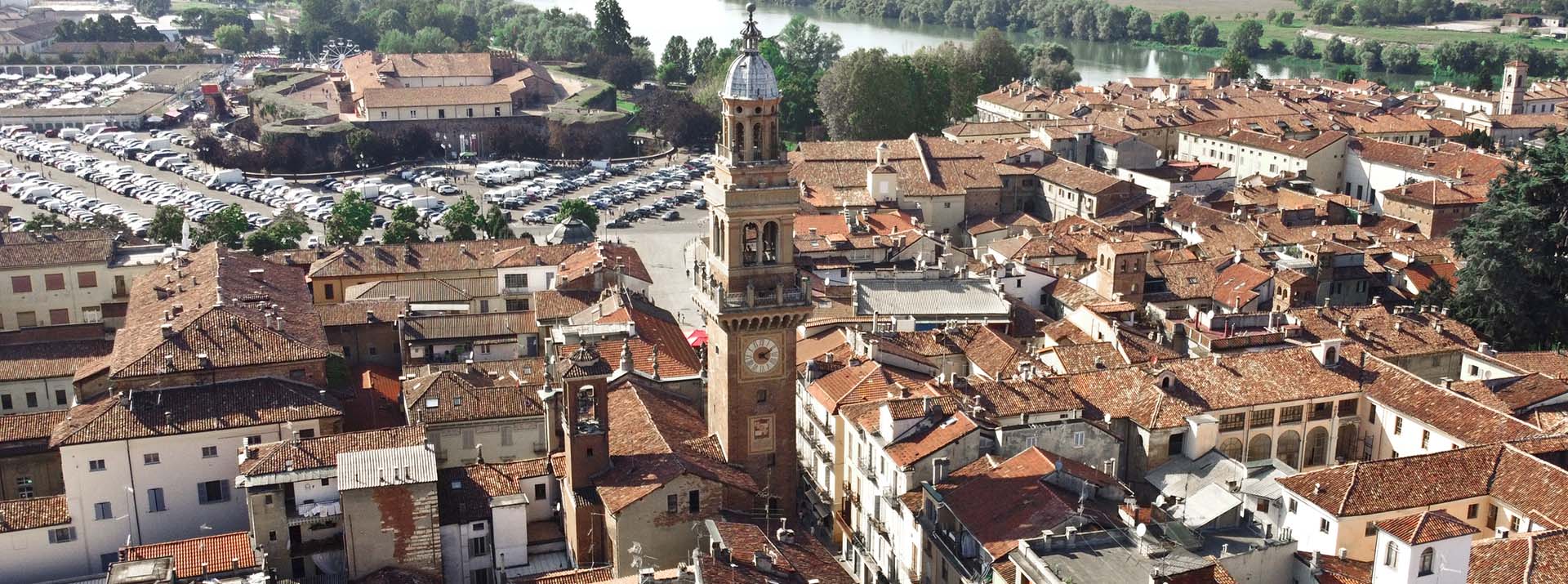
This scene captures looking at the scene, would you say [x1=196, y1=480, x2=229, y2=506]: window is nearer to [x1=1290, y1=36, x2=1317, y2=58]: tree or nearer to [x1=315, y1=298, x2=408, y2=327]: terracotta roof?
[x1=315, y1=298, x2=408, y2=327]: terracotta roof

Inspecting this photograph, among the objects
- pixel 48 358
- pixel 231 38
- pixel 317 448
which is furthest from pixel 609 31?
pixel 317 448

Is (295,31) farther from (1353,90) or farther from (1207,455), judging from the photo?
(1207,455)

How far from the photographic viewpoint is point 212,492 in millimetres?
26828

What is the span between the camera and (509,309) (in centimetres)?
4138

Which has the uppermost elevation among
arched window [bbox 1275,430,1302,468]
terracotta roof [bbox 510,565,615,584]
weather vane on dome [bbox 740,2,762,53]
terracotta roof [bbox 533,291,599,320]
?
weather vane on dome [bbox 740,2,762,53]

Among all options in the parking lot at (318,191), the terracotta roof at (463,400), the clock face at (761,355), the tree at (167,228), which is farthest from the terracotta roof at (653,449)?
the tree at (167,228)

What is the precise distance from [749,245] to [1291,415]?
1260 centimetres

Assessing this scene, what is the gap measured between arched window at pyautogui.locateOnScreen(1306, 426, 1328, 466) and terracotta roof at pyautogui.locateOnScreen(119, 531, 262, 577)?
21175mm

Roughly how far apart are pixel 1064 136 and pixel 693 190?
1836cm

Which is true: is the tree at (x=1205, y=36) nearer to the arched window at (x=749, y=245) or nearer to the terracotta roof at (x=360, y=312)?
the terracotta roof at (x=360, y=312)

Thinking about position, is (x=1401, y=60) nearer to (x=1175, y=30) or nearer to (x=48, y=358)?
(x=1175, y=30)

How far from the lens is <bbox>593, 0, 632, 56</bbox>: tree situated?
339 ft

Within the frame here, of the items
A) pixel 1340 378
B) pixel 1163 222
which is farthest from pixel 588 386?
pixel 1163 222

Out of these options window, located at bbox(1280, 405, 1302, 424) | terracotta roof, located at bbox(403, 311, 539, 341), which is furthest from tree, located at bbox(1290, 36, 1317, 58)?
terracotta roof, located at bbox(403, 311, 539, 341)
